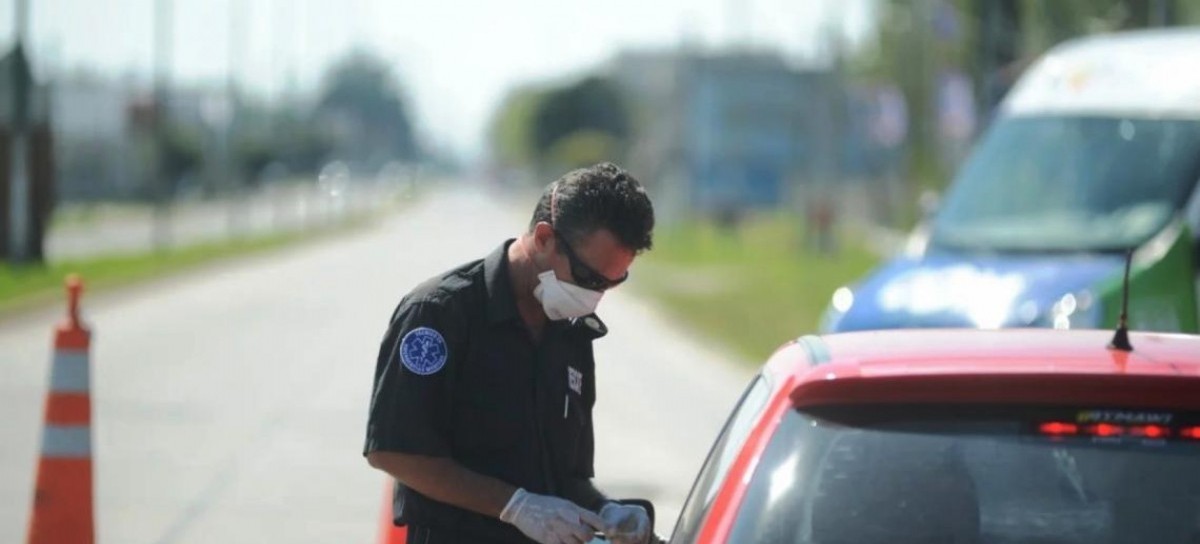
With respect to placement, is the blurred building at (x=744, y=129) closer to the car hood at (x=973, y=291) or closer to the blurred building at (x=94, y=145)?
the blurred building at (x=94, y=145)

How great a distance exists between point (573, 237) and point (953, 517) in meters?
1.08

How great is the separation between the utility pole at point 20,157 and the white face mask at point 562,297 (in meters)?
31.0

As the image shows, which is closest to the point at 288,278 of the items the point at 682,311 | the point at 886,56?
the point at 682,311

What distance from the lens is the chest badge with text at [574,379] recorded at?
535 centimetres

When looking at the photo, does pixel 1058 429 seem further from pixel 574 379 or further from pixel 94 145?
pixel 94 145

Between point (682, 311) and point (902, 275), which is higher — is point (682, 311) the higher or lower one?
the lower one

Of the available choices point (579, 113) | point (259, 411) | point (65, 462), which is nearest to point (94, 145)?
point (579, 113)

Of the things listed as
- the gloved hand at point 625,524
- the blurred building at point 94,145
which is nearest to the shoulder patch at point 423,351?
the gloved hand at point 625,524

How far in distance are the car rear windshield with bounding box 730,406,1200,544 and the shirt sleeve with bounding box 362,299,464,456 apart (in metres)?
0.88

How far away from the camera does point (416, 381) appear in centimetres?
506

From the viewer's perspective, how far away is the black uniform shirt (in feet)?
16.7

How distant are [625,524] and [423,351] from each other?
590 millimetres

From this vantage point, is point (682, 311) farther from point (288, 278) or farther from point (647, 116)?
point (647, 116)

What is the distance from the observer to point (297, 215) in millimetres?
101062
